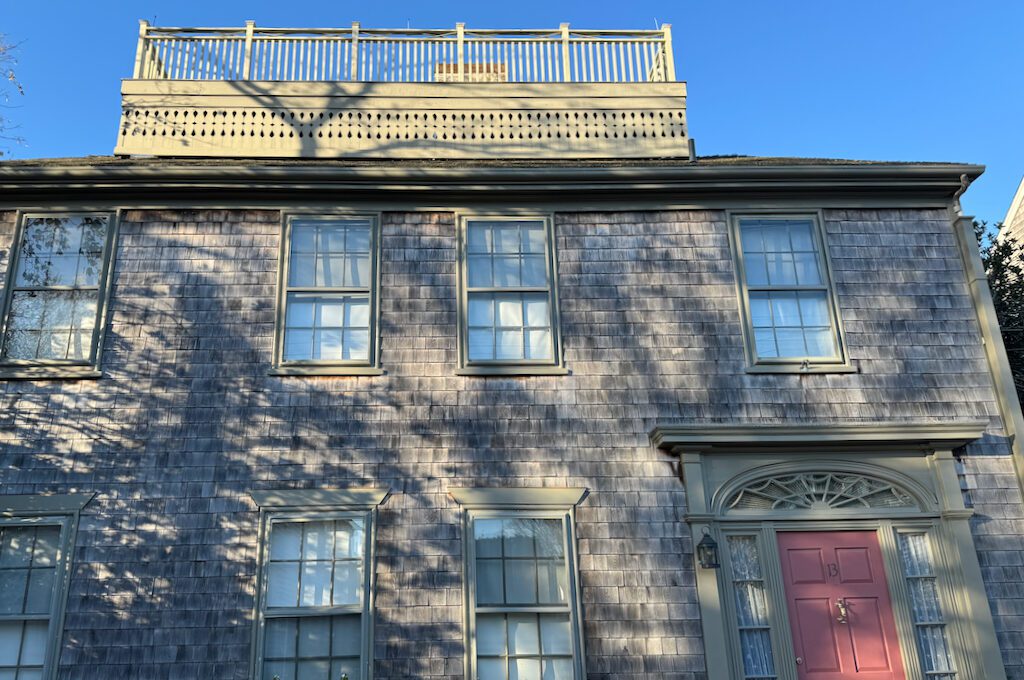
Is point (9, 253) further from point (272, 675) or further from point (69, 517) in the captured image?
point (272, 675)

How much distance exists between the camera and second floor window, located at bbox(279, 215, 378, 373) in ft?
28.3

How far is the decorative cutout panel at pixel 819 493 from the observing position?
8.19 m

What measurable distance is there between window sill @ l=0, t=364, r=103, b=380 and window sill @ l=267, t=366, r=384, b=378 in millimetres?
1723

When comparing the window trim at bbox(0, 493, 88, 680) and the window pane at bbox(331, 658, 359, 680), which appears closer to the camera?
the window pane at bbox(331, 658, 359, 680)

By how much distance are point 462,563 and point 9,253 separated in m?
5.63

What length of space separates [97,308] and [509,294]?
13.6 feet

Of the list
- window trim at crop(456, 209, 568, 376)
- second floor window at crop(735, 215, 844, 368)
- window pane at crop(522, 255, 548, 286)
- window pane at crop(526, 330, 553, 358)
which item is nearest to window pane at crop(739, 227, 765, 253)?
second floor window at crop(735, 215, 844, 368)

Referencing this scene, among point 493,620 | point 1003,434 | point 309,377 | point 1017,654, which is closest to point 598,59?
point 309,377

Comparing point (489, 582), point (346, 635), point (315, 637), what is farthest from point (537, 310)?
point (315, 637)

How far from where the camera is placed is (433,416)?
27.4 feet

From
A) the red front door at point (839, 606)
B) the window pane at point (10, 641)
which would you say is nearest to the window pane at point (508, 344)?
the red front door at point (839, 606)

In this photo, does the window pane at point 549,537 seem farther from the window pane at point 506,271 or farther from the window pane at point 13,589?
the window pane at point 13,589

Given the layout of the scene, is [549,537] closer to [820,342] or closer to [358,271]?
[358,271]

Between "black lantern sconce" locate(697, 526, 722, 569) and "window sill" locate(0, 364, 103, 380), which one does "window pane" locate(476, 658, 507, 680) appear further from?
"window sill" locate(0, 364, 103, 380)
